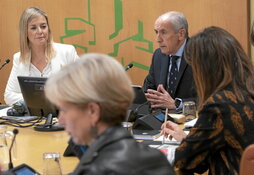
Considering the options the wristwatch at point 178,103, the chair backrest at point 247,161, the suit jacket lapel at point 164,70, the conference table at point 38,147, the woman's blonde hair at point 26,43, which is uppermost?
the woman's blonde hair at point 26,43

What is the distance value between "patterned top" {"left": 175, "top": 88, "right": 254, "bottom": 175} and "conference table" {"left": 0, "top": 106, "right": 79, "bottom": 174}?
0.59 metres

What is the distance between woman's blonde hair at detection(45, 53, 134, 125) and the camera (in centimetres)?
150

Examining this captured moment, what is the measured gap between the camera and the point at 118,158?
149cm

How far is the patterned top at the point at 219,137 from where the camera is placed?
2.35 meters

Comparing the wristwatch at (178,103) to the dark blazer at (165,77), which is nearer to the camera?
the wristwatch at (178,103)

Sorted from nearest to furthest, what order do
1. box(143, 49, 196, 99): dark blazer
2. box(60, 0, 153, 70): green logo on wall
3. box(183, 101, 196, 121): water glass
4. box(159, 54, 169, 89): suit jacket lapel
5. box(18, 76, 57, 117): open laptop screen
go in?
1. box(18, 76, 57, 117): open laptop screen
2. box(183, 101, 196, 121): water glass
3. box(143, 49, 196, 99): dark blazer
4. box(159, 54, 169, 89): suit jacket lapel
5. box(60, 0, 153, 70): green logo on wall

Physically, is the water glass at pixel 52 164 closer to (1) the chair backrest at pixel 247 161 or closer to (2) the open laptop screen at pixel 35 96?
(1) the chair backrest at pixel 247 161

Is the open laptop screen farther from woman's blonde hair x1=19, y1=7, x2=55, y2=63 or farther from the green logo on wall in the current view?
the green logo on wall

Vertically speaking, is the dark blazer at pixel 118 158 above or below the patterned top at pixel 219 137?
above

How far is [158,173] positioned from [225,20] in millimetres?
3799

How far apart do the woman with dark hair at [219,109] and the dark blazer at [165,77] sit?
67.4 inches

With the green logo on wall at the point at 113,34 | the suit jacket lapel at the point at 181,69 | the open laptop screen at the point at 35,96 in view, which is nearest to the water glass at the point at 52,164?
the open laptop screen at the point at 35,96

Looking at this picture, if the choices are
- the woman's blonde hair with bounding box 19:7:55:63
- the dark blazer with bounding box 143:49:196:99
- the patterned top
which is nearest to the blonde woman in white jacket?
the woman's blonde hair with bounding box 19:7:55:63

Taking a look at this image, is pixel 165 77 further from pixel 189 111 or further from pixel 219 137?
pixel 219 137
